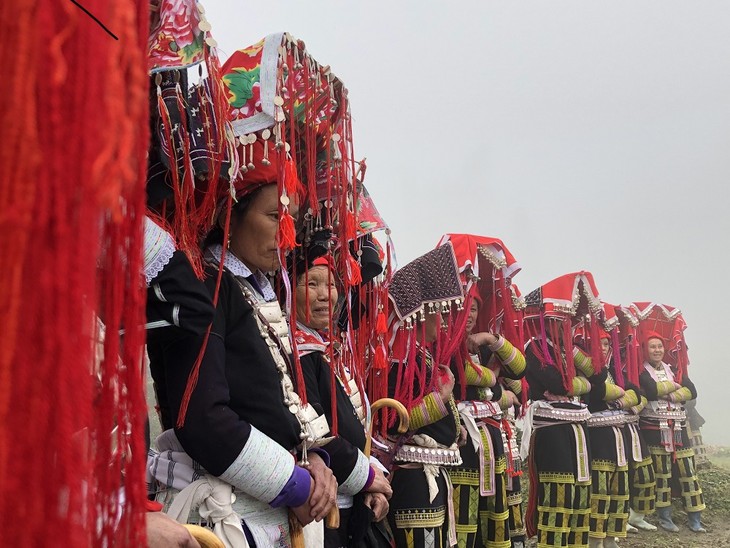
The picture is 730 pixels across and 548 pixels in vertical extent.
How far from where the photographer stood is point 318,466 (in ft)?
5.99

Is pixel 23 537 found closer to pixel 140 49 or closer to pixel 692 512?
pixel 140 49

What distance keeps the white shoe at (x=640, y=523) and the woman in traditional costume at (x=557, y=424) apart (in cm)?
251

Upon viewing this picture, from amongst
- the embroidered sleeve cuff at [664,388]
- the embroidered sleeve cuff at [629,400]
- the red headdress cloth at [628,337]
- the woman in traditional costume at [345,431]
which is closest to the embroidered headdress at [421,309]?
the woman in traditional costume at [345,431]

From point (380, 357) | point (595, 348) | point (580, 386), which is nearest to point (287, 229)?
point (380, 357)

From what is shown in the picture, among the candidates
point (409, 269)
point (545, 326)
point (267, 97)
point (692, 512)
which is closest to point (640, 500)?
point (692, 512)

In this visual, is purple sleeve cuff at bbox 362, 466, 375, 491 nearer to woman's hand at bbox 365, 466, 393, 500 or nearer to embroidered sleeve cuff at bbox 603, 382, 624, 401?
woman's hand at bbox 365, 466, 393, 500

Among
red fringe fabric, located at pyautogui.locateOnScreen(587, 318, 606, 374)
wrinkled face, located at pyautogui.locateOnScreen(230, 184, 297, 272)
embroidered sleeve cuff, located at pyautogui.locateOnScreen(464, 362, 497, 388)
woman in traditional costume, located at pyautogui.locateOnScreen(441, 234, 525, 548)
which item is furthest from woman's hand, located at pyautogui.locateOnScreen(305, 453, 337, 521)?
red fringe fabric, located at pyautogui.locateOnScreen(587, 318, 606, 374)

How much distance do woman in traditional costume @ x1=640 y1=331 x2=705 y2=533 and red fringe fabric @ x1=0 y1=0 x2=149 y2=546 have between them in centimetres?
842

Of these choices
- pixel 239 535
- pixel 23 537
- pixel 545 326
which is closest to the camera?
pixel 23 537

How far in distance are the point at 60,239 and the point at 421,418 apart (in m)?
3.31

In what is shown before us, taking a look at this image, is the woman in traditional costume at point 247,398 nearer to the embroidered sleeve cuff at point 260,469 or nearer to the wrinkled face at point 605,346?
the embroidered sleeve cuff at point 260,469

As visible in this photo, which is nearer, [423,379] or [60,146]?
[60,146]

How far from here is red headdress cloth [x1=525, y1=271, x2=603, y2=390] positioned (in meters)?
6.32

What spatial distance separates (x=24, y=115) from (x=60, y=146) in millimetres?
41
